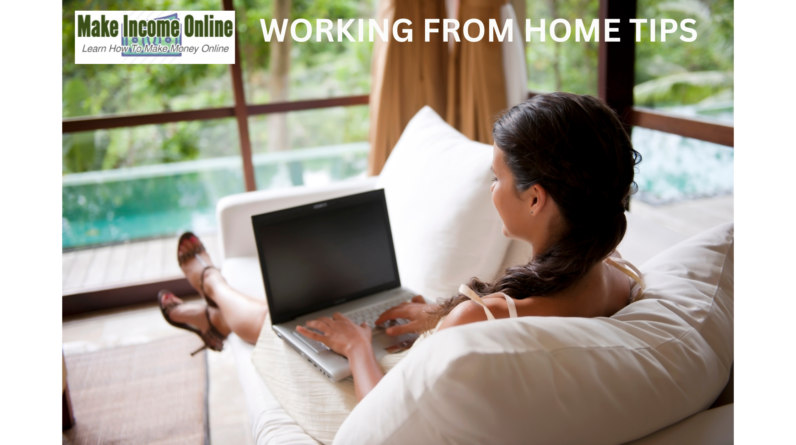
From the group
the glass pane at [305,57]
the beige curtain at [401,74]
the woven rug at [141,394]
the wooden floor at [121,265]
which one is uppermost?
the glass pane at [305,57]

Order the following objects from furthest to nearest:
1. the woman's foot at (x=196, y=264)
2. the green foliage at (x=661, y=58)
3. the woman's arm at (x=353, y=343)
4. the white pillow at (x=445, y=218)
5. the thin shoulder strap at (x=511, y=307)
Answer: the green foliage at (x=661, y=58) < the woman's foot at (x=196, y=264) < the white pillow at (x=445, y=218) < the woman's arm at (x=353, y=343) < the thin shoulder strap at (x=511, y=307)

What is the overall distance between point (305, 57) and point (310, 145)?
0.93m

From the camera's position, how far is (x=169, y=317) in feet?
6.86

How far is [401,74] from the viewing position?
A: 2674 millimetres

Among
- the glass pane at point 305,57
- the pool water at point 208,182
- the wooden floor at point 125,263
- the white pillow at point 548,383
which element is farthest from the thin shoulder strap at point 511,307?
the glass pane at point 305,57

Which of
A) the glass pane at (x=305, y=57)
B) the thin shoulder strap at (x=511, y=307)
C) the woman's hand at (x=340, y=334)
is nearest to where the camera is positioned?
the thin shoulder strap at (x=511, y=307)

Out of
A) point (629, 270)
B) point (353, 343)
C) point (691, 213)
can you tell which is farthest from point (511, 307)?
point (691, 213)

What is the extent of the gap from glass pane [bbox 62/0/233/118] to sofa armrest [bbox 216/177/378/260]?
3.11 ft

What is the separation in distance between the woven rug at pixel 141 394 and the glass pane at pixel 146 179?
3.67 feet

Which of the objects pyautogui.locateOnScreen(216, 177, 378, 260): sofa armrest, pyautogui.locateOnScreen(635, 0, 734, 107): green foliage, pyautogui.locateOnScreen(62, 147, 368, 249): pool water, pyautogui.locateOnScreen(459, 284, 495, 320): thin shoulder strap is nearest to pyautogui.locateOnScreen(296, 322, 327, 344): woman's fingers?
pyautogui.locateOnScreen(459, 284, 495, 320): thin shoulder strap

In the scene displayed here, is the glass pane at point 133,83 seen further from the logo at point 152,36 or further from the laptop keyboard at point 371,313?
the laptop keyboard at point 371,313

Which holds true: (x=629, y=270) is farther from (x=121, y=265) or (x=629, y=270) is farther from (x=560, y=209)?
(x=121, y=265)

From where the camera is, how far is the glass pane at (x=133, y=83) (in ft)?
9.18
